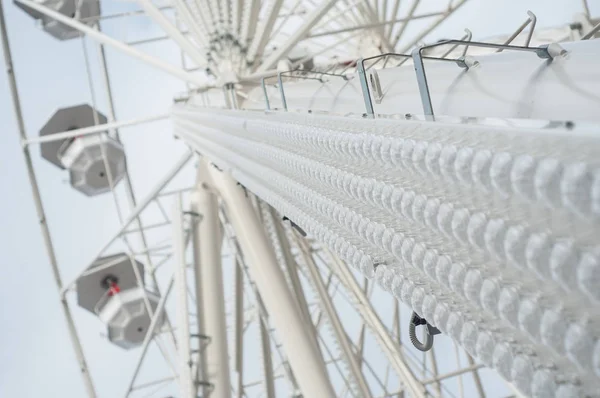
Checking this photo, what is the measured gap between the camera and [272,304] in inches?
381

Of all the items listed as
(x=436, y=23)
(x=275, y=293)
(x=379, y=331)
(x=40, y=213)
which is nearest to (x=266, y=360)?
(x=379, y=331)

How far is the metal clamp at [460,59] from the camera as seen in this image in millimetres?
3053

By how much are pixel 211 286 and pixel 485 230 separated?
813 centimetres

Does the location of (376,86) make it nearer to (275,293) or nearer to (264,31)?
(275,293)

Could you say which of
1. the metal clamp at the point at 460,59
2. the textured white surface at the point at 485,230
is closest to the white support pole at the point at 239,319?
the textured white surface at the point at 485,230

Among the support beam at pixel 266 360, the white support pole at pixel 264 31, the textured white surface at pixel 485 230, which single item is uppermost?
the white support pole at pixel 264 31

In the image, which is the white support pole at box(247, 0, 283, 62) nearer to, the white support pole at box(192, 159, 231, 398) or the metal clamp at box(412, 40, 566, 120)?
the white support pole at box(192, 159, 231, 398)

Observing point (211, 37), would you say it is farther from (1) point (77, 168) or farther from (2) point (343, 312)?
(2) point (343, 312)

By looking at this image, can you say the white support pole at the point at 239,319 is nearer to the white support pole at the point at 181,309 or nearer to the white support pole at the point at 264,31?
the white support pole at the point at 181,309

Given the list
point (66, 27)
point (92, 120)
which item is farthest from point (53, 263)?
point (66, 27)

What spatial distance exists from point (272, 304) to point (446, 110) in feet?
21.0

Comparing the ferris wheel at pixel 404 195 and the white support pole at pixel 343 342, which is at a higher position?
the ferris wheel at pixel 404 195

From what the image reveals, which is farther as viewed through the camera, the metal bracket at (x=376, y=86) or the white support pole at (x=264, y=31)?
the white support pole at (x=264, y=31)

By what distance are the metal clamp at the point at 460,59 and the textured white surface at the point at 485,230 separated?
22cm
